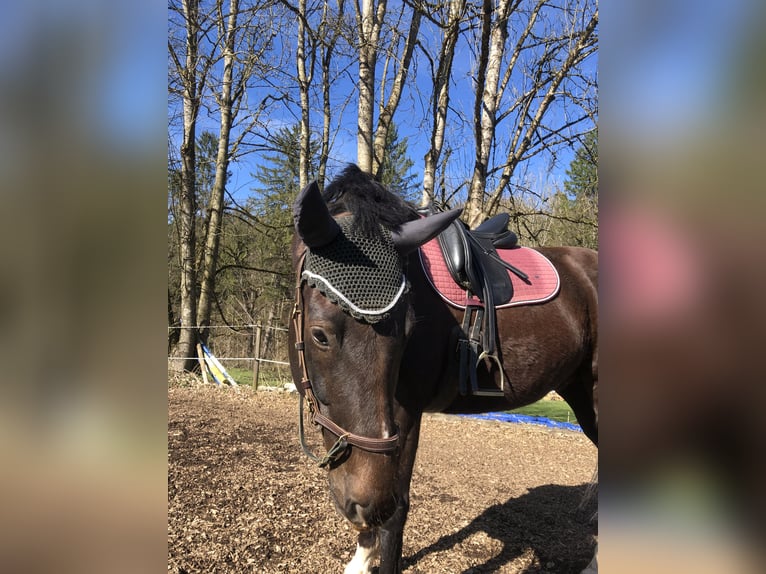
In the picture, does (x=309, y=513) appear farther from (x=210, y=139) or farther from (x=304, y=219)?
(x=210, y=139)

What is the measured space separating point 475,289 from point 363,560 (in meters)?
1.88

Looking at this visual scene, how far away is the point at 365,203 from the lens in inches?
78.6

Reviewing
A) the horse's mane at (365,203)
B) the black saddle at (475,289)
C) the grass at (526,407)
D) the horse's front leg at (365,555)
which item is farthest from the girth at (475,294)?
the grass at (526,407)

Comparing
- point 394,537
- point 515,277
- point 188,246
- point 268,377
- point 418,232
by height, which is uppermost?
point 188,246

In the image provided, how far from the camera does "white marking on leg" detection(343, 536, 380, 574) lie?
2.78 m

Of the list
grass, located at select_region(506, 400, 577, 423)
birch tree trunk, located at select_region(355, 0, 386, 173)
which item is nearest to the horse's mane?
birch tree trunk, located at select_region(355, 0, 386, 173)

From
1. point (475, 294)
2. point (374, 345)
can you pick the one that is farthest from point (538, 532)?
point (374, 345)

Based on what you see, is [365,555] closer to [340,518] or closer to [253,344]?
[340,518]

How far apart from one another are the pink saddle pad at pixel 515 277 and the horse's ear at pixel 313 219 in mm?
799

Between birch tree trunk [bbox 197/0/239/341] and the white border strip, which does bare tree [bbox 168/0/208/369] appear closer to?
birch tree trunk [bbox 197/0/239/341]
